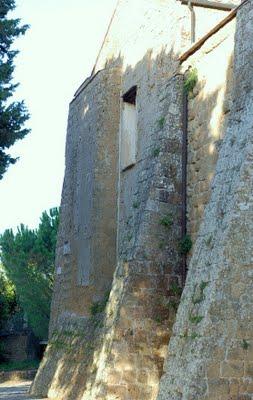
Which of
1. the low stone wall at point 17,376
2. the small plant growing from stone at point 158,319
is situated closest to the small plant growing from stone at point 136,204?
the small plant growing from stone at point 158,319

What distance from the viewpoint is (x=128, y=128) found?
12.8 metres

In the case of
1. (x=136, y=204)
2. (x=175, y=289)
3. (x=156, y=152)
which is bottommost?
(x=175, y=289)

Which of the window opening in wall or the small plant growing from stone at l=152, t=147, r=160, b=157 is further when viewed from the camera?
the window opening in wall

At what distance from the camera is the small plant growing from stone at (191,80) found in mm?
9906

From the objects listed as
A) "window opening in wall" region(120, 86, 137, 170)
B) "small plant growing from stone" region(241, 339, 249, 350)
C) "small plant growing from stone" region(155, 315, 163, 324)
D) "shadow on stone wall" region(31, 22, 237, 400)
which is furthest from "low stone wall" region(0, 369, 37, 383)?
"small plant growing from stone" region(241, 339, 249, 350)

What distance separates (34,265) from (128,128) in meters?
12.6

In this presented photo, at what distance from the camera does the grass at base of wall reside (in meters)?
23.6

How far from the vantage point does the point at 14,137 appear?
42.1ft

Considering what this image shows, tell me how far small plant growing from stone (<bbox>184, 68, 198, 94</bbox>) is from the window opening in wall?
244cm

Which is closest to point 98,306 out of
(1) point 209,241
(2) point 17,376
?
(1) point 209,241

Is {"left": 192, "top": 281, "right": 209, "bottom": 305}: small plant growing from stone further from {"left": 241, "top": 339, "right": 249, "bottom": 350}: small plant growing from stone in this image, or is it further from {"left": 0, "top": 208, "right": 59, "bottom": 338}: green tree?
{"left": 0, "top": 208, "right": 59, "bottom": 338}: green tree

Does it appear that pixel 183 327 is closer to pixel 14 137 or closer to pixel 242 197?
pixel 242 197

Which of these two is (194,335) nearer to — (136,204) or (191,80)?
(136,204)

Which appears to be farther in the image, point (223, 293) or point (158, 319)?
point (158, 319)
